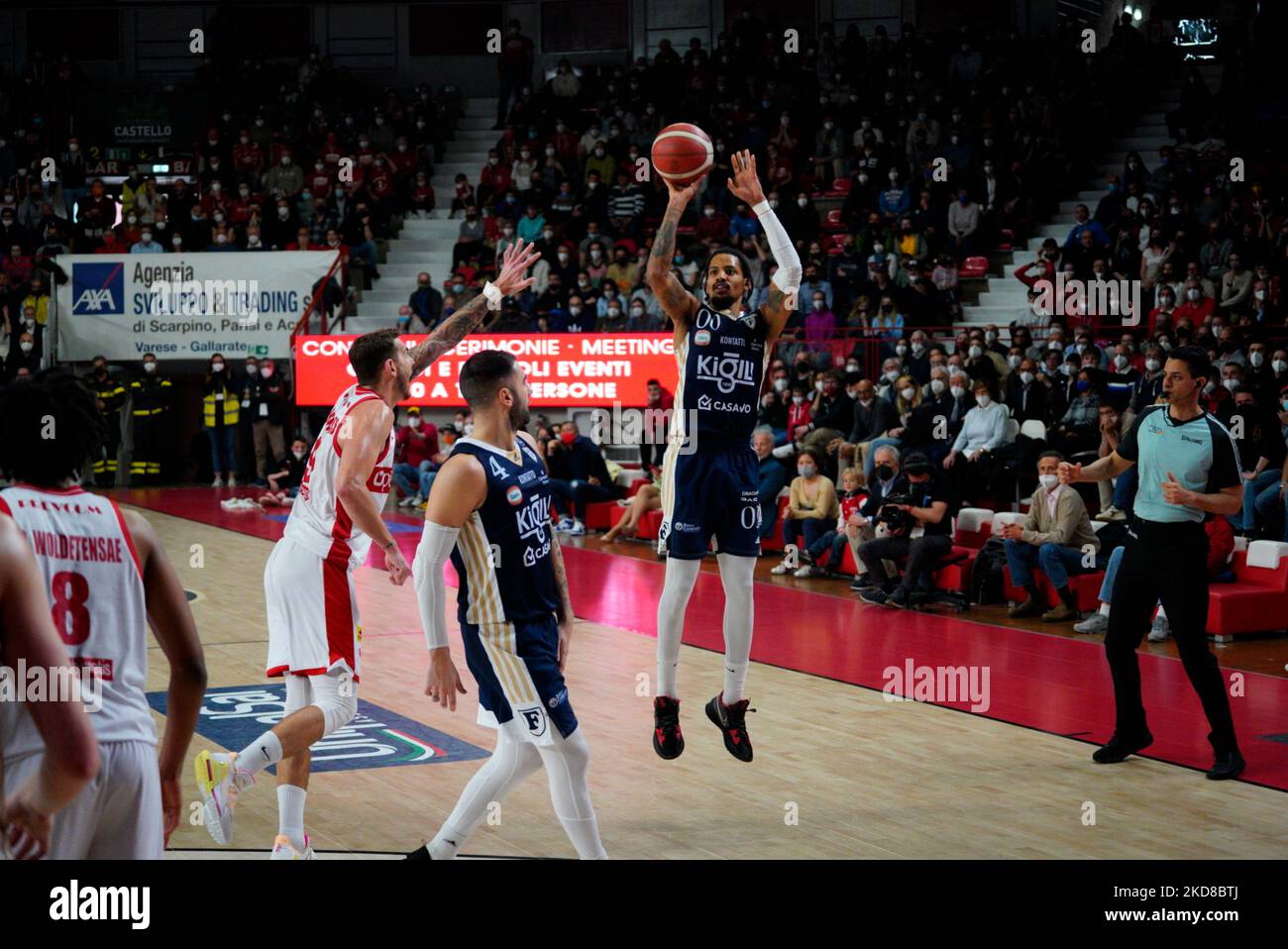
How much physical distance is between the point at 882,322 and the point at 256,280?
9.55 metres

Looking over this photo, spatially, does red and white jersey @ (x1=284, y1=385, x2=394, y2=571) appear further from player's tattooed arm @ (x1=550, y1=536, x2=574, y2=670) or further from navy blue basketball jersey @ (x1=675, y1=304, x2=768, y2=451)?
navy blue basketball jersey @ (x1=675, y1=304, x2=768, y2=451)

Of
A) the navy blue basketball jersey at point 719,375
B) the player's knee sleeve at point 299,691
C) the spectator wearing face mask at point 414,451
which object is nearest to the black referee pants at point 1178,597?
the navy blue basketball jersey at point 719,375

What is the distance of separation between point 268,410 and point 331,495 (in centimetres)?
1604

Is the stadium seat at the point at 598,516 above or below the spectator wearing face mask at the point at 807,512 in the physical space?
below

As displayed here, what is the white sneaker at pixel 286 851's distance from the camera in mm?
4977

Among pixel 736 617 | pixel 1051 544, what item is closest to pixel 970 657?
pixel 1051 544

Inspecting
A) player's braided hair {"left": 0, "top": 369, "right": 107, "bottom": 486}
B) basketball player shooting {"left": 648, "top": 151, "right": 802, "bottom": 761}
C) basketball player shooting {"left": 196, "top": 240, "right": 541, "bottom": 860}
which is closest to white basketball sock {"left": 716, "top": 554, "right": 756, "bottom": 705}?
basketball player shooting {"left": 648, "top": 151, "right": 802, "bottom": 761}

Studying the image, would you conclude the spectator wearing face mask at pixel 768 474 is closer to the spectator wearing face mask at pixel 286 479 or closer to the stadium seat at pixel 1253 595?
the stadium seat at pixel 1253 595

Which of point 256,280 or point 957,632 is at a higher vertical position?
point 256,280

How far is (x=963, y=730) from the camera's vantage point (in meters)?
7.42

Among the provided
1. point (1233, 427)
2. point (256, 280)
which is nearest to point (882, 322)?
point (1233, 427)

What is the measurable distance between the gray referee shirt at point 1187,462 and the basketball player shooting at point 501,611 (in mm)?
3138

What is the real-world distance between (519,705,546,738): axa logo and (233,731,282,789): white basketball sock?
38.2 inches
